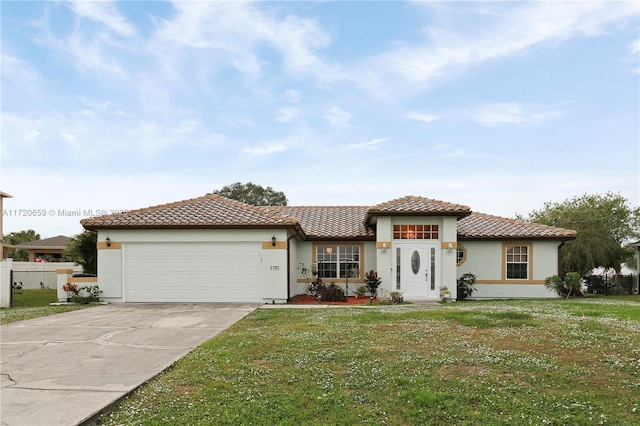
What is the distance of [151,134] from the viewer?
20.8 m

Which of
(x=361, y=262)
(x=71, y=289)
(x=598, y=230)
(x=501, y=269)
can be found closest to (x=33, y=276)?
(x=71, y=289)

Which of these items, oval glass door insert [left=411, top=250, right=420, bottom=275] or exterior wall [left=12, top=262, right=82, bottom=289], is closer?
oval glass door insert [left=411, top=250, right=420, bottom=275]

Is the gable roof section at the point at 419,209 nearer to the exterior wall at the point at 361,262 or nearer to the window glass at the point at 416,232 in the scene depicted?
the window glass at the point at 416,232

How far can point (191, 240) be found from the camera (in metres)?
17.1

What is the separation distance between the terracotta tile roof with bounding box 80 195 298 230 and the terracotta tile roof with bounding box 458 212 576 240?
8457mm

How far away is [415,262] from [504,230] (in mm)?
4890

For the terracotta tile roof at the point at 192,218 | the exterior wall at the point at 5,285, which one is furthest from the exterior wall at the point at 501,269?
the exterior wall at the point at 5,285

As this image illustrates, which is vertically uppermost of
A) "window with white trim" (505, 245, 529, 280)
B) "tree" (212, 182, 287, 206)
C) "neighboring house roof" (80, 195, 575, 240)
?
"tree" (212, 182, 287, 206)

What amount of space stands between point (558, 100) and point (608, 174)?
10827mm

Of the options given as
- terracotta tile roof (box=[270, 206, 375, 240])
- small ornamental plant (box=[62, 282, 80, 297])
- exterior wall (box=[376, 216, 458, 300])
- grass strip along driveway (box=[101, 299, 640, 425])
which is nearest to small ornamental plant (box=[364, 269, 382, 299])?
exterior wall (box=[376, 216, 458, 300])

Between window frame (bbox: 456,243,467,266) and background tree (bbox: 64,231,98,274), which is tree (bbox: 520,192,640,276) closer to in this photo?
window frame (bbox: 456,243,467,266)

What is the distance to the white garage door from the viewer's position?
17.0m

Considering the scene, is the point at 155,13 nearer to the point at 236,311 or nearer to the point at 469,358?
the point at 236,311

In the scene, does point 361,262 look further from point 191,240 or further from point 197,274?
point 191,240
